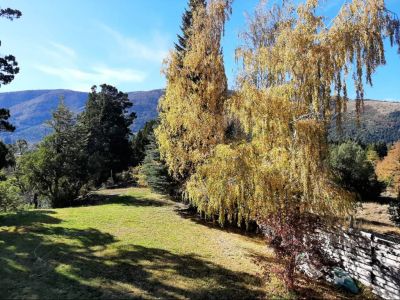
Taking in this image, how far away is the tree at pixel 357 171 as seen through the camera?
3197 cm

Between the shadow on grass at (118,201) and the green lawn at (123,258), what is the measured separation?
4.63m

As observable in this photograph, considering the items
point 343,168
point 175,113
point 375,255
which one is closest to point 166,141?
point 175,113

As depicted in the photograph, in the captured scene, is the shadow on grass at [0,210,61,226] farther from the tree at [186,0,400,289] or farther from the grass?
the tree at [186,0,400,289]

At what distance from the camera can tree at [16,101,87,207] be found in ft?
78.0

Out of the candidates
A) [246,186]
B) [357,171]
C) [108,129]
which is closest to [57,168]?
[108,129]

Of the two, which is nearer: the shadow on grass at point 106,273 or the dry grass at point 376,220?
the shadow on grass at point 106,273

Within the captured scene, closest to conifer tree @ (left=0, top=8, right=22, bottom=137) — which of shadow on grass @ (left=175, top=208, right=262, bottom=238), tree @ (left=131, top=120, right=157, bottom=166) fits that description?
shadow on grass @ (left=175, top=208, right=262, bottom=238)

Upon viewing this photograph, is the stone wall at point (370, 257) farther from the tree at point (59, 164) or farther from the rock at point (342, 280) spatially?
the tree at point (59, 164)

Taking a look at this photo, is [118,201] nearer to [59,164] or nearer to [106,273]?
[59,164]

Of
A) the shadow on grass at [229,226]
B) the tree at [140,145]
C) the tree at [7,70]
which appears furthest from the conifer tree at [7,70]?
the tree at [140,145]

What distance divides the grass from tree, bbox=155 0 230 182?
3488 millimetres

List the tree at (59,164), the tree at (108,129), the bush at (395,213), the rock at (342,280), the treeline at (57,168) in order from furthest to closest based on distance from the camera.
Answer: the tree at (108,129) → the tree at (59,164) → the treeline at (57,168) → the bush at (395,213) → the rock at (342,280)

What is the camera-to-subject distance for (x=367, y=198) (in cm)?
3238

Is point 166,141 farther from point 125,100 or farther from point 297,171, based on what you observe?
point 125,100
